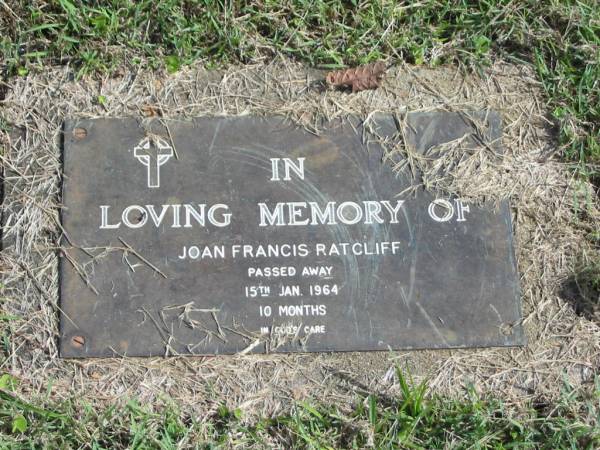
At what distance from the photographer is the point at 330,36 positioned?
285 centimetres

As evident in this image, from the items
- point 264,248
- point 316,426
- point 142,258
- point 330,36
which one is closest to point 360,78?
point 330,36

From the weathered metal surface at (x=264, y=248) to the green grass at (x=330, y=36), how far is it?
1.05 feet

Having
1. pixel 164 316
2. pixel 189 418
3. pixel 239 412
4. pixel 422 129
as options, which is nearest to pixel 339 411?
pixel 239 412

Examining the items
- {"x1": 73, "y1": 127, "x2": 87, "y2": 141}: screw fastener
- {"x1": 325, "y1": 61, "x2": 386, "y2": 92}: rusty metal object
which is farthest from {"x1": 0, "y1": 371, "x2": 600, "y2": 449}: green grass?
{"x1": 325, "y1": 61, "x2": 386, "y2": 92}: rusty metal object

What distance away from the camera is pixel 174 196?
2664 mm

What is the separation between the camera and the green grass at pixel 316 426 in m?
2.43

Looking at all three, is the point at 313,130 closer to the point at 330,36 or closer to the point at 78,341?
the point at 330,36

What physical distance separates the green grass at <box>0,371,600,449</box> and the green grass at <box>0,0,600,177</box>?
1.02 m

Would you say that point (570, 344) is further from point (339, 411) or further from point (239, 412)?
point (239, 412)

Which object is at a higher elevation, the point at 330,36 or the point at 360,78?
the point at 330,36

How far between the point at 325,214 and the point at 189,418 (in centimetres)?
89

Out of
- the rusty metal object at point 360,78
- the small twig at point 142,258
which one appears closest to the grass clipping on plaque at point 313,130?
→ the rusty metal object at point 360,78

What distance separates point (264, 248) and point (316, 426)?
665mm

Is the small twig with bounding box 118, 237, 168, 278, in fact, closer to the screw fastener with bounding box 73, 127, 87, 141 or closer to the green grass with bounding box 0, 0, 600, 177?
the screw fastener with bounding box 73, 127, 87, 141
